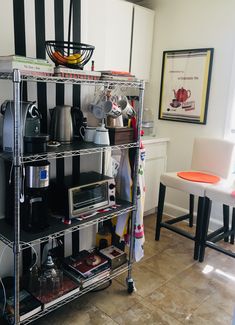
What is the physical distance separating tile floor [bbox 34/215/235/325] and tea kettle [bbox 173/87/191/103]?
1.56 m

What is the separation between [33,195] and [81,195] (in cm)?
34

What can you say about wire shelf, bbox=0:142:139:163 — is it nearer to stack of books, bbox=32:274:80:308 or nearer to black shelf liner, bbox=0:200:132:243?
black shelf liner, bbox=0:200:132:243

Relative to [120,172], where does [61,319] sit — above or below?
below

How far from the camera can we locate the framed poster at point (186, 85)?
310cm

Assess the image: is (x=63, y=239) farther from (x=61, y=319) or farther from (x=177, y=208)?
(x=177, y=208)

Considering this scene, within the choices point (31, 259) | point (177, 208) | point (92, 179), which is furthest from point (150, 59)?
point (31, 259)

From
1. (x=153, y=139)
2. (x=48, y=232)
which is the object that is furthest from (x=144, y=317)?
(x=153, y=139)

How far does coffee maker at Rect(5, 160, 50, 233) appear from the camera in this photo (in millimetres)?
1636

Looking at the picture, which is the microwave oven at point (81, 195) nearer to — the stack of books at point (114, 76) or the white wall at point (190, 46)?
the stack of books at point (114, 76)

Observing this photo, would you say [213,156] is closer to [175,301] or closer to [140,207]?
[140,207]

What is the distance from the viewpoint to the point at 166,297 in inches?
86.4

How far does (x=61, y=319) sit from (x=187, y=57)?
2.64m

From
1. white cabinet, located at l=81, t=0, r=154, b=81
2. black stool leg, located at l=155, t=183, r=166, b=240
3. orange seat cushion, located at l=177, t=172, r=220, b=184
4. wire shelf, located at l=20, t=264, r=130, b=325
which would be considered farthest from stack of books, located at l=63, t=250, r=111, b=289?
white cabinet, located at l=81, t=0, r=154, b=81

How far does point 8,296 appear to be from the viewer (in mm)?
1832
